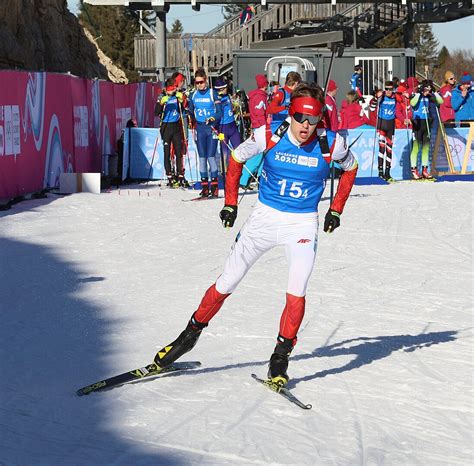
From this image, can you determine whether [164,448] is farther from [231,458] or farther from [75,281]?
[75,281]

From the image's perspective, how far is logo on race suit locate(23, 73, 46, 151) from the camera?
17938 mm

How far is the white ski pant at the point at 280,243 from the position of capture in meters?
7.11

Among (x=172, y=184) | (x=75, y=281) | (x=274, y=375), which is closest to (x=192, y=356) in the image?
(x=274, y=375)

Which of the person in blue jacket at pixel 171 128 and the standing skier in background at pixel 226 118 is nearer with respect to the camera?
the standing skier in background at pixel 226 118

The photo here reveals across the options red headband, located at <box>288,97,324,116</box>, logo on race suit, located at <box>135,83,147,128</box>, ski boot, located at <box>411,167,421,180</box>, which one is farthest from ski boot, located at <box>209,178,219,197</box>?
red headband, located at <box>288,97,324,116</box>

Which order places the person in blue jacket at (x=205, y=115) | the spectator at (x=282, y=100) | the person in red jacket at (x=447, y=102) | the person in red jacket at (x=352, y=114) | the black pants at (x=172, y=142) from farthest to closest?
the person in red jacket at (x=447, y=102) < the person in red jacket at (x=352, y=114) < the black pants at (x=172, y=142) < the person in blue jacket at (x=205, y=115) < the spectator at (x=282, y=100)

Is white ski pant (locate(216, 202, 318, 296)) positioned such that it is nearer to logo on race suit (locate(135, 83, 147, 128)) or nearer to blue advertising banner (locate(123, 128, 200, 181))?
blue advertising banner (locate(123, 128, 200, 181))

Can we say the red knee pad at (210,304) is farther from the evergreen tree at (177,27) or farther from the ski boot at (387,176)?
the evergreen tree at (177,27)

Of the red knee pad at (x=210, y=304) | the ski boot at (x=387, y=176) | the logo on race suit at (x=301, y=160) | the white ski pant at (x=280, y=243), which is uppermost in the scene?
the logo on race suit at (x=301, y=160)

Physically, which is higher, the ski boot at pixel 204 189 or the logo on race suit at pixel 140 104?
the logo on race suit at pixel 140 104

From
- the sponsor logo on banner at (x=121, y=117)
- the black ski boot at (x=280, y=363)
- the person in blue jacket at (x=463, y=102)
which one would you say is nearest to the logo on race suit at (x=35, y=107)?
the sponsor logo on banner at (x=121, y=117)

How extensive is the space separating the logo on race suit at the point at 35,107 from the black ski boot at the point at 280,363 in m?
11.4

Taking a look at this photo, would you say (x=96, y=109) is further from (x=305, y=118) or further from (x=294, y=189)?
(x=305, y=118)

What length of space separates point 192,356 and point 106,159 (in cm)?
1500
